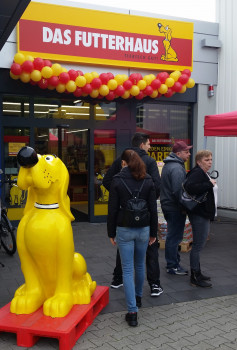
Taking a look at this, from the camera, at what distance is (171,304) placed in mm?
4359

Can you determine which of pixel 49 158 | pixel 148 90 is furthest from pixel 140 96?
pixel 49 158

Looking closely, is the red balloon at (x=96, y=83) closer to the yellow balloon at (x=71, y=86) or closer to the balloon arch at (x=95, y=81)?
the balloon arch at (x=95, y=81)

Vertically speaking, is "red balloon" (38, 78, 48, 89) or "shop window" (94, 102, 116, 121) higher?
"red balloon" (38, 78, 48, 89)

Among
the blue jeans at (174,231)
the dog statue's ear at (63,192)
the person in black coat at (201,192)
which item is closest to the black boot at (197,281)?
the person in black coat at (201,192)

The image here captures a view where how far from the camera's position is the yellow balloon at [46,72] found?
7.42 meters

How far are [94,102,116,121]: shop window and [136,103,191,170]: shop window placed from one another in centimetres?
64

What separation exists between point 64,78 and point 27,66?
719 mm

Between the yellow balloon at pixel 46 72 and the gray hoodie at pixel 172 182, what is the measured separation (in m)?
3.41

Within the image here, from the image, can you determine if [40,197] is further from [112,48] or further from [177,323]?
[112,48]

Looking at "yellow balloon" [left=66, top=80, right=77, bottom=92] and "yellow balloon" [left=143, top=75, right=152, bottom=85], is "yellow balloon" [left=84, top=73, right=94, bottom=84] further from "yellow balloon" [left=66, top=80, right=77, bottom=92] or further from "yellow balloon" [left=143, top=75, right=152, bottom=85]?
"yellow balloon" [left=143, top=75, right=152, bottom=85]

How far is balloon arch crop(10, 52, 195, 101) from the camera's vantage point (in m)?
7.47

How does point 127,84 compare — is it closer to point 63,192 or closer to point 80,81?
A: point 80,81

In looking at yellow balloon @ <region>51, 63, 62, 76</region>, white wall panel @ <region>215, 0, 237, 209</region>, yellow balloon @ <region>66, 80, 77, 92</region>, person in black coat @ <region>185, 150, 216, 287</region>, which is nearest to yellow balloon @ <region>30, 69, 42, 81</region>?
yellow balloon @ <region>51, 63, 62, 76</region>

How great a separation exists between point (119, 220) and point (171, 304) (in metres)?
1.30
